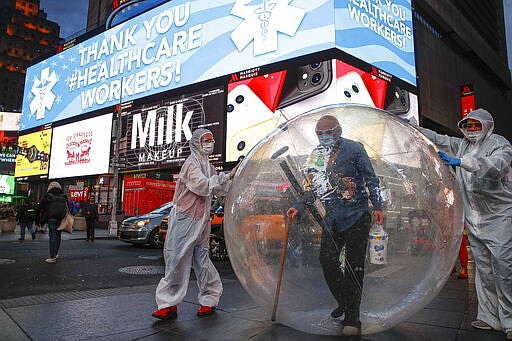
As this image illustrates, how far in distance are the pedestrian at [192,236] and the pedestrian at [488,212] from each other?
7.16 ft

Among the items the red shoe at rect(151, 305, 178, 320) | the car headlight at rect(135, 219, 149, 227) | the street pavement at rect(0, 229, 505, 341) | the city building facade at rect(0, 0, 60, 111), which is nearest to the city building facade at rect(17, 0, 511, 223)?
the car headlight at rect(135, 219, 149, 227)

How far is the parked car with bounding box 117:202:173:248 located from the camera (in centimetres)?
1120

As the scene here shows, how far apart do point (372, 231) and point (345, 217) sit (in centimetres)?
21

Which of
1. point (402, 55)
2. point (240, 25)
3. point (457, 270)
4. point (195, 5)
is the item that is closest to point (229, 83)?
point (240, 25)

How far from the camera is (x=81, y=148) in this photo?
30.2 meters

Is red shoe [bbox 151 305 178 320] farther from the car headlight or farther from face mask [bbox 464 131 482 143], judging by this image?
the car headlight

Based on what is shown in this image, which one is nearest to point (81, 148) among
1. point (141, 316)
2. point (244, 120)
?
point (244, 120)

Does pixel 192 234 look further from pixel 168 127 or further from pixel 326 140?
pixel 168 127

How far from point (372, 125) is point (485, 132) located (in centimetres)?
135

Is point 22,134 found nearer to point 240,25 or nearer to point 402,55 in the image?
point 240,25

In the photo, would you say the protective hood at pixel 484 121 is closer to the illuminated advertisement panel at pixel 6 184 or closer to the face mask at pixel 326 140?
the face mask at pixel 326 140

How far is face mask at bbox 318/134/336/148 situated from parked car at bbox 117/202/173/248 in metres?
9.22

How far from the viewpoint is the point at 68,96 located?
33.1 m

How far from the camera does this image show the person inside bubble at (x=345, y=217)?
8.33 ft
